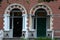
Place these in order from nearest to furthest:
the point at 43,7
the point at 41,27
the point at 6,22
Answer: the point at 6,22 < the point at 43,7 < the point at 41,27

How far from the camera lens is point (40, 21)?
23.4m

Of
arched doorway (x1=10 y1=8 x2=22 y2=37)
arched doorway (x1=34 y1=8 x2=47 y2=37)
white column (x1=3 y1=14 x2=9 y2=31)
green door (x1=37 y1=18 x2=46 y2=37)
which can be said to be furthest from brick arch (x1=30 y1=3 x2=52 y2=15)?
white column (x1=3 y1=14 x2=9 y2=31)

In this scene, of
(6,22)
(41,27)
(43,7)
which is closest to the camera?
(6,22)

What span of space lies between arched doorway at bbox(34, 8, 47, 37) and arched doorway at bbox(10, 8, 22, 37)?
1186mm

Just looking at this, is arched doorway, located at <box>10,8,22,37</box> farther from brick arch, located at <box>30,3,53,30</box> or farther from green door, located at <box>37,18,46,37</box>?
green door, located at <box>37,18,46,37</box>

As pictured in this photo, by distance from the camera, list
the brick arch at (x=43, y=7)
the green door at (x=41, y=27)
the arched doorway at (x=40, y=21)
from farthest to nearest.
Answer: the green door at (x=41, y=27) < the arched doorway at (x=40, y=21) < the brick arch at (x=43, y=7)

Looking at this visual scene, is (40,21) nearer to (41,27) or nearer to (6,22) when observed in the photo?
(41,27)

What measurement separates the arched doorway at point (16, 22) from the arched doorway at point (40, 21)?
1.19 meters

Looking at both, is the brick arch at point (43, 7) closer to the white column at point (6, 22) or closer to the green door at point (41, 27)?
the green door at point (41, 27)

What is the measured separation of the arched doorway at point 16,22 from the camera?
2333cm

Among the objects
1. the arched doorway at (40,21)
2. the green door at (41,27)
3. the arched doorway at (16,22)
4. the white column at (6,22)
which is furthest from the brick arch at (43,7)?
the white column at (6,22)

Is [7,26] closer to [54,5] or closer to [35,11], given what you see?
[35,11]

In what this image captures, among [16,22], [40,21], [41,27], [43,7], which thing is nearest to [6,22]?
[16,22]

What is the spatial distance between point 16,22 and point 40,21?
5.80ft
